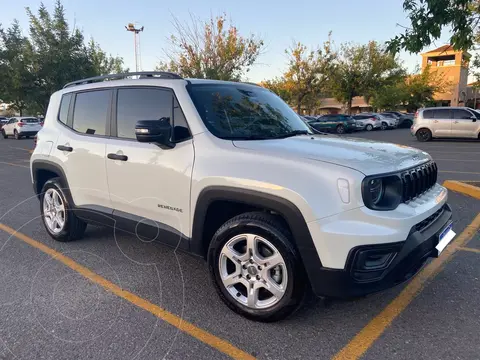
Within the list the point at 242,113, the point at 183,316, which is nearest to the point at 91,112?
the point at 242,113

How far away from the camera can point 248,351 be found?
2555 millimetres

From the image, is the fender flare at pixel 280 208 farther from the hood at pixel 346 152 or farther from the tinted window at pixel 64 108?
the tinted window at pixel 64 108

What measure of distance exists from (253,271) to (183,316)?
0.66 meters

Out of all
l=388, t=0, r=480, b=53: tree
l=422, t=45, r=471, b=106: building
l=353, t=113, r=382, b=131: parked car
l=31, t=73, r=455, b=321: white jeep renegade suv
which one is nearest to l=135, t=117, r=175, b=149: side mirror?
l=31, t=73, r=455, b=321: white jeep renegade suv

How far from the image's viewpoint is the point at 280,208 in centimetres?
264

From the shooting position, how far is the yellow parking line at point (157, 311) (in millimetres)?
2584

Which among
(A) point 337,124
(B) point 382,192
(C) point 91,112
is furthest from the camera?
(A) point 337,124

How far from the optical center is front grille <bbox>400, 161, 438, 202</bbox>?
2.77 m

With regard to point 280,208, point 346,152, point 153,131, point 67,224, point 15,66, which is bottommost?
point 67,224

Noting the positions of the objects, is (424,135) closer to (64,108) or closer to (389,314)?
(389,314)

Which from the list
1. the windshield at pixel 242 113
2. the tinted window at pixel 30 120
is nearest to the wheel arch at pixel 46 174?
the windshield at pixel 242 113

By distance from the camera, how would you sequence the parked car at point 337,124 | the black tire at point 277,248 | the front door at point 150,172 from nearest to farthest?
the black tire at point 277,248
the front door at point 150,172
the parked car at point 337,124

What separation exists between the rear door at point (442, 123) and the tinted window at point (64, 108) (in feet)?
59.4

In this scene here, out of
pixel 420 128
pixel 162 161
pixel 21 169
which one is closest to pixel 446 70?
pixel 420 128
